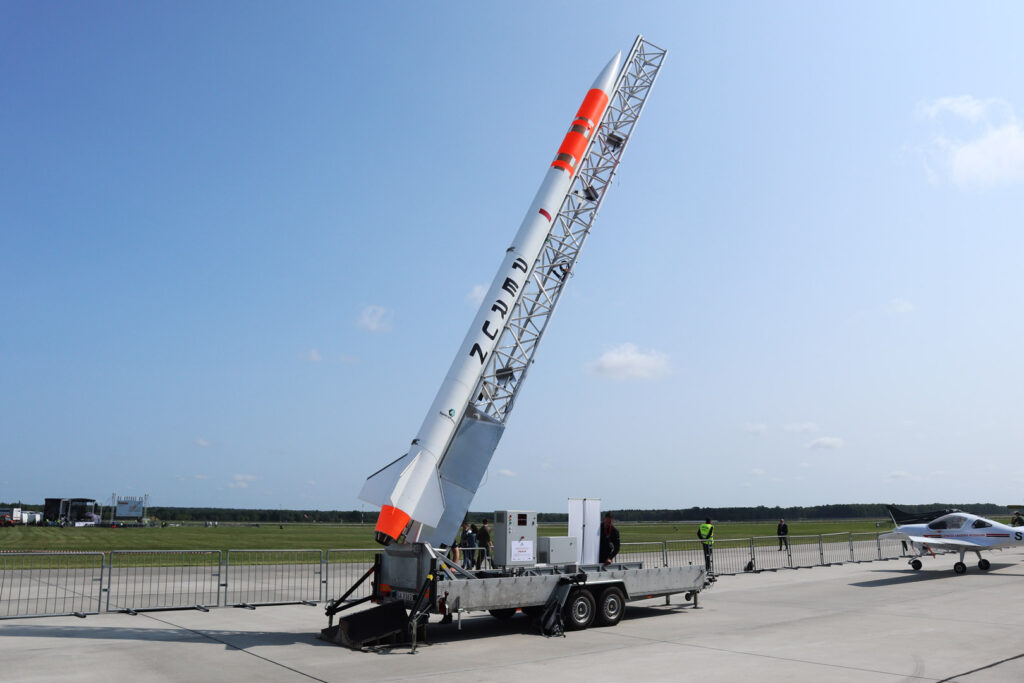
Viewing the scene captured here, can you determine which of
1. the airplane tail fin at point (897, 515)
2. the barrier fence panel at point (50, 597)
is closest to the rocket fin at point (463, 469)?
the barrier fence panel at point (50, 597)

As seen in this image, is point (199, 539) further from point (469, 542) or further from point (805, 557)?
point (805, 557)

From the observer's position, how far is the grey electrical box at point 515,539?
40.4 ft

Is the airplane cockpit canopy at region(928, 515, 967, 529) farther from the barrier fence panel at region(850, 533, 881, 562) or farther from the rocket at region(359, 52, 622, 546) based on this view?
the rocket at region(359, 52, 622, 546)

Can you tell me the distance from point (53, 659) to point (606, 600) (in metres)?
8.38

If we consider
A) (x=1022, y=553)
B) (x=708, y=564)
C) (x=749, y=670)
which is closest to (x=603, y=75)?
(x=749, y=670)

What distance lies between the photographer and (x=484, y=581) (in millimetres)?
11352

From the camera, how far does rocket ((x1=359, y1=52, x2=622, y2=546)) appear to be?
12.2 m

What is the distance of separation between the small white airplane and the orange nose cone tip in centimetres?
1720

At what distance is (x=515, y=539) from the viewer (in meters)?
12.4

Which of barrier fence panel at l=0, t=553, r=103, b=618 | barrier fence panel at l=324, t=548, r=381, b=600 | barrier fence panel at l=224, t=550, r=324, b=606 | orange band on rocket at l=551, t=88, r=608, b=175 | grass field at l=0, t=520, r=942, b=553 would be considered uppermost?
orange band on rocket at l=551, t=88, r=608, b=175

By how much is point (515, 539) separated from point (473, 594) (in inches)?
56.3

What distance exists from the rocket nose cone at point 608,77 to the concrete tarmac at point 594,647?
36.4 ft

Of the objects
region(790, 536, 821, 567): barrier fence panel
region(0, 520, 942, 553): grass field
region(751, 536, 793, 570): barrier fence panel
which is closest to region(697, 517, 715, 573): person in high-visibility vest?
region(751, 536, 793, 570): barrier fence panel

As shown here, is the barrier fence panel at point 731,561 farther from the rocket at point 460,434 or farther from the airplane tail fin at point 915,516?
the rocket at point 460,434
